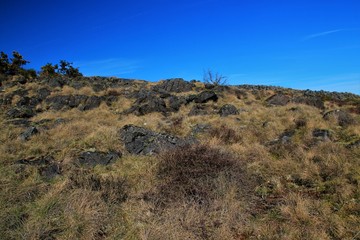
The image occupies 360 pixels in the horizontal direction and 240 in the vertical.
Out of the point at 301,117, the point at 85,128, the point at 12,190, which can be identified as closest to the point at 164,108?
the point at 85,128

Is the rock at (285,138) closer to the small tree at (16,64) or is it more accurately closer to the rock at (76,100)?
the rock at (76,100)

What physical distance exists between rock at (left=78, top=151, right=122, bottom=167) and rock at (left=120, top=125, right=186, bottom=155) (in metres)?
1.00

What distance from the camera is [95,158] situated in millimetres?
8992

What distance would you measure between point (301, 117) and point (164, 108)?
8690 mm

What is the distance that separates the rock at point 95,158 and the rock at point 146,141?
1.00 m

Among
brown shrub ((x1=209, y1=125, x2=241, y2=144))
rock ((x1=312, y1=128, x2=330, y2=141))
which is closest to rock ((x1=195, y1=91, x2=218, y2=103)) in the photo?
brown shrub ((x1=209, y1=125, x2=241, y2=144))

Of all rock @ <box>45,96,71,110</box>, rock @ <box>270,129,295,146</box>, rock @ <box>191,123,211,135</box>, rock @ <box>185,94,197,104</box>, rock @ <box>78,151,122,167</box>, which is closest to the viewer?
rock @ <box>78,151,122,167</box>

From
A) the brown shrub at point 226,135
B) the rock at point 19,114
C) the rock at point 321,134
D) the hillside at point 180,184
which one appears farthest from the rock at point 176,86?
the rock at point 321,134

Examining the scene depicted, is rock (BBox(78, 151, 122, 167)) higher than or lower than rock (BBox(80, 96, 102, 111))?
lower

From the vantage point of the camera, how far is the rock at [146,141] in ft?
32.4

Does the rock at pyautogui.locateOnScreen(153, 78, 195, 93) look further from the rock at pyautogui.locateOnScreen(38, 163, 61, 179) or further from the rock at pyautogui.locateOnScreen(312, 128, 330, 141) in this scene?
the rock at pyautogui.locateOnScreen(38, 163, 61, 179)

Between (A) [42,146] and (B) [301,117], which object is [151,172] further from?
(B) [301,117]

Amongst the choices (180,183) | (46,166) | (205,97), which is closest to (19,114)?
(46,166)

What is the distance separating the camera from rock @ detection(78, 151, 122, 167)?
8828 mm
